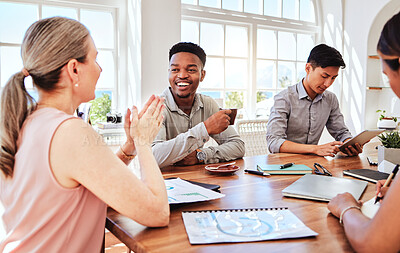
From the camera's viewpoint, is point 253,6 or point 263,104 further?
point 263,104

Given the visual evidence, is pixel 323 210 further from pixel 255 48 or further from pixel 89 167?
pixel 255 48

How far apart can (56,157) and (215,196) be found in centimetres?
55

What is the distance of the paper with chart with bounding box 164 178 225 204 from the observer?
46.2 inches

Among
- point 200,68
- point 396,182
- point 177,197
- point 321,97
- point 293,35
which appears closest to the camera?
point 396,182

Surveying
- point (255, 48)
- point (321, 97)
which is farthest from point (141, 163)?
point (255, 48)

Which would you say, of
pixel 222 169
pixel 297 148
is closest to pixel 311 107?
pixel 297 148

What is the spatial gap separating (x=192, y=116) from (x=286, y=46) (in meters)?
3.00

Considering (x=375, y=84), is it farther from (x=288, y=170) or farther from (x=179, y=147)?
(x=179, y=147)

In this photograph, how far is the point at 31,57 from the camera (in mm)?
984

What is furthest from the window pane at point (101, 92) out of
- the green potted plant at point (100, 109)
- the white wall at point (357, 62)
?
the white wall at point (357, 62)

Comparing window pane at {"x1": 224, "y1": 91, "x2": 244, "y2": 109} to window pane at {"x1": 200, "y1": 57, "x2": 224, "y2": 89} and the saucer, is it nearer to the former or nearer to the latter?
window pane at {"x1": 200, "y1": 57, "x2": 224, "y2": 89}

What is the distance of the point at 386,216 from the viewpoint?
763 millimetres

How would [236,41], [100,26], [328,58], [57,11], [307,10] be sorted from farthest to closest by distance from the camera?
[307,10]
[236,41]
[100,26]
[57,11]
[328,58]

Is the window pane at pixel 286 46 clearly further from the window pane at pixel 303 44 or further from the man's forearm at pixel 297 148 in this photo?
the man's forearm at pixel 297 148
